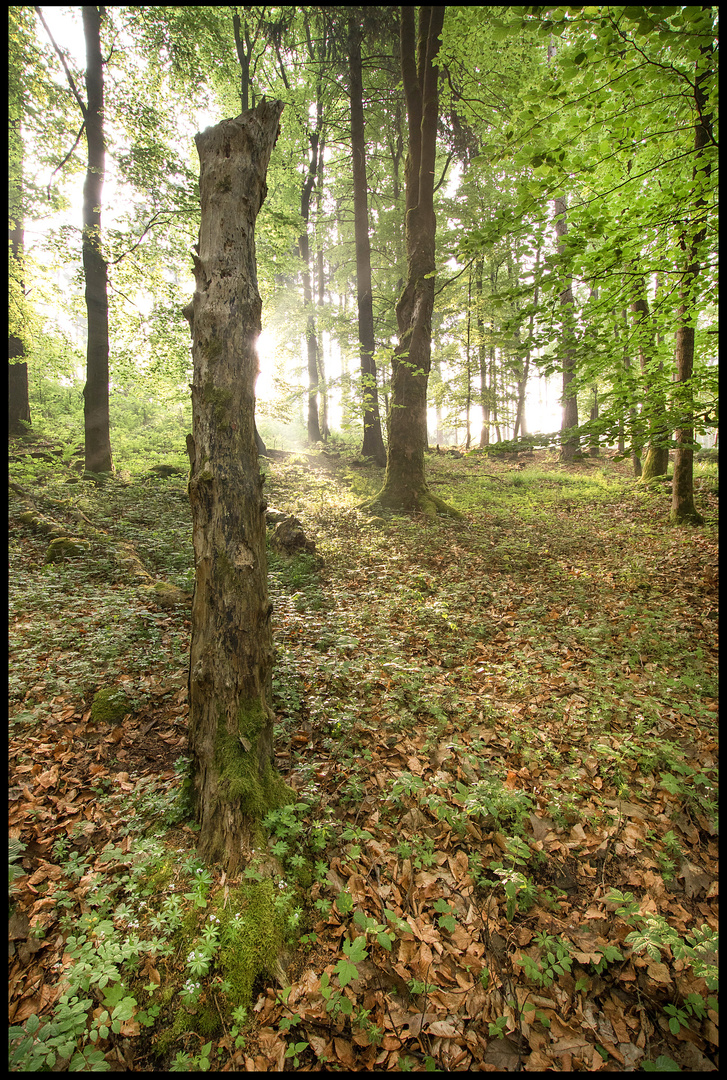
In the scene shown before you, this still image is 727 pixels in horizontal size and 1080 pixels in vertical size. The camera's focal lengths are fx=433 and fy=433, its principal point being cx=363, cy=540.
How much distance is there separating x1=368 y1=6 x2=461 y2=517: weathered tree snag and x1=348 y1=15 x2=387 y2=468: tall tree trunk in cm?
199

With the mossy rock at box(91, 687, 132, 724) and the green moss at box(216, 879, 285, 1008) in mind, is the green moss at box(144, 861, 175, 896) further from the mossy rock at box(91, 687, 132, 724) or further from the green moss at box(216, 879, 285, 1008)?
the mossy rock at box(91, 687, 132, 724)

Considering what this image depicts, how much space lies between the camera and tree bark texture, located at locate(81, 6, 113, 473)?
9945 millimetres

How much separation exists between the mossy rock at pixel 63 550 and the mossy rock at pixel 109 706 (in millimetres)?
3313

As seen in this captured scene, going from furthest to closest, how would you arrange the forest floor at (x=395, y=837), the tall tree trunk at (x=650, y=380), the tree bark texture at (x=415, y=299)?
1. the tree bark texture at (x=415, y=299)
2. the tall tree trunk at (x=650, y=380)
3. the forest floor at (x=395, y=837)

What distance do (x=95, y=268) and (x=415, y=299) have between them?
7.60m

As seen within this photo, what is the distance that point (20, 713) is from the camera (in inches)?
152

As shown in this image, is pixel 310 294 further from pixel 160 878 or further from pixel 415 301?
pixel 160 878

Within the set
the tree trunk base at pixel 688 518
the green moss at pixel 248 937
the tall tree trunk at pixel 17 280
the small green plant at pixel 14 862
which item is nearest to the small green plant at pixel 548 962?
the green moss at pixel 248 937

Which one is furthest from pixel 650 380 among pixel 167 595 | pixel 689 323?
pixel 167 595

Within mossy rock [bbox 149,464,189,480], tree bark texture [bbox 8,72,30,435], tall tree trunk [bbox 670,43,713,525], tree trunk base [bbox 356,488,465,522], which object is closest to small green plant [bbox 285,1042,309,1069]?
tall tree trunk [bbox 670,43,713,525]

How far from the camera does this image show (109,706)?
13.5 feet

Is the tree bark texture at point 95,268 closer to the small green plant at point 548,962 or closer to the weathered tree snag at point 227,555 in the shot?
the weathered tree snag at point 227,555

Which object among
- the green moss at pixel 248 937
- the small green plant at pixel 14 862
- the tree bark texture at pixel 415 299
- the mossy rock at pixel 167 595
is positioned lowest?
the green moss at pixel 248 937

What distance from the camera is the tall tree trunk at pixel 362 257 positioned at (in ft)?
39.6
